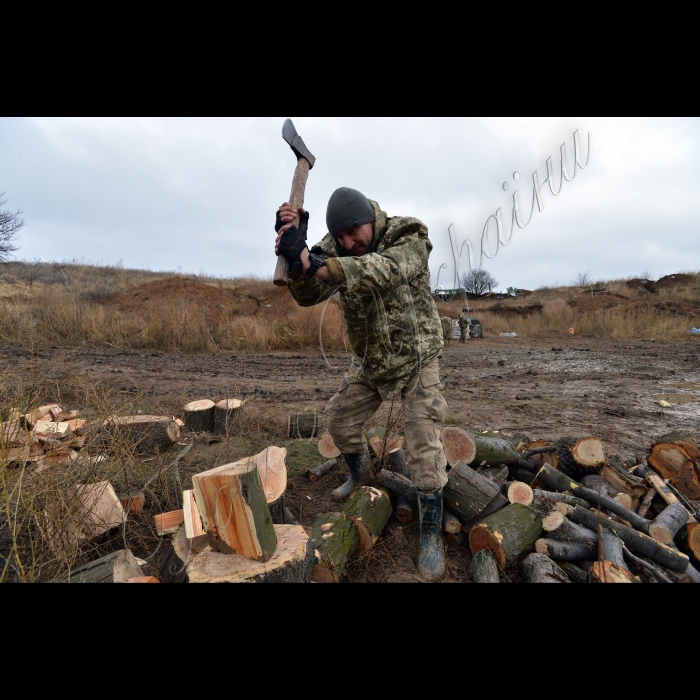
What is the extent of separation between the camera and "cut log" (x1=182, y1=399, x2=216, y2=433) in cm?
389

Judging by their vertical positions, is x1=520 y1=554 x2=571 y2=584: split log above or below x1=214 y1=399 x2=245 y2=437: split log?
below

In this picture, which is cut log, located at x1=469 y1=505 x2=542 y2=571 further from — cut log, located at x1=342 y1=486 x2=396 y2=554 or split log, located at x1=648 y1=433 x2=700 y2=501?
split log, located at x1=648 y1=433 x2=700 y2=501

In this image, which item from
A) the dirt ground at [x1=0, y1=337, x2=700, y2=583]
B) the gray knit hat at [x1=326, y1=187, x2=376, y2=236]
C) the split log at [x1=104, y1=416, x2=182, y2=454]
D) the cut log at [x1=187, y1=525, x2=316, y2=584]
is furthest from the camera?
the split log at [x1=104, y1=416, x2=182, y2=454]

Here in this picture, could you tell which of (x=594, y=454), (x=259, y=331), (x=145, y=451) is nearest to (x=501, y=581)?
(x=594, y=454)

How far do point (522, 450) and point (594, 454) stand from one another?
0.56 meters

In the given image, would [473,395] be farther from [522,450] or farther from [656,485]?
[656,485]

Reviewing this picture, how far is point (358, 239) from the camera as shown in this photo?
2.33 m

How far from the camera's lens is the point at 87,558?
83.3 inches

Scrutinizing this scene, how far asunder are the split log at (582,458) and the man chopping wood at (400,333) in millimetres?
1190

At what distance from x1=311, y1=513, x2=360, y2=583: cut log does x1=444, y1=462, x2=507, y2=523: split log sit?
2.19 feet

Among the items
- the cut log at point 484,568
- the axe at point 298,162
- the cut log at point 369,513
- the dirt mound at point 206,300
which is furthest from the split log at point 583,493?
the dirt mound at point 206,300

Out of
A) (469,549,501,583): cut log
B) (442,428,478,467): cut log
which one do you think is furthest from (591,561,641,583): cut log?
(442,428,478,467): cut log

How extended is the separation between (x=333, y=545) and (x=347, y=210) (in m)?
1.89

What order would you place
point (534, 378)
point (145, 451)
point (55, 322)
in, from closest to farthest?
point (145, 451), point (534, 378), point (55, 322)
